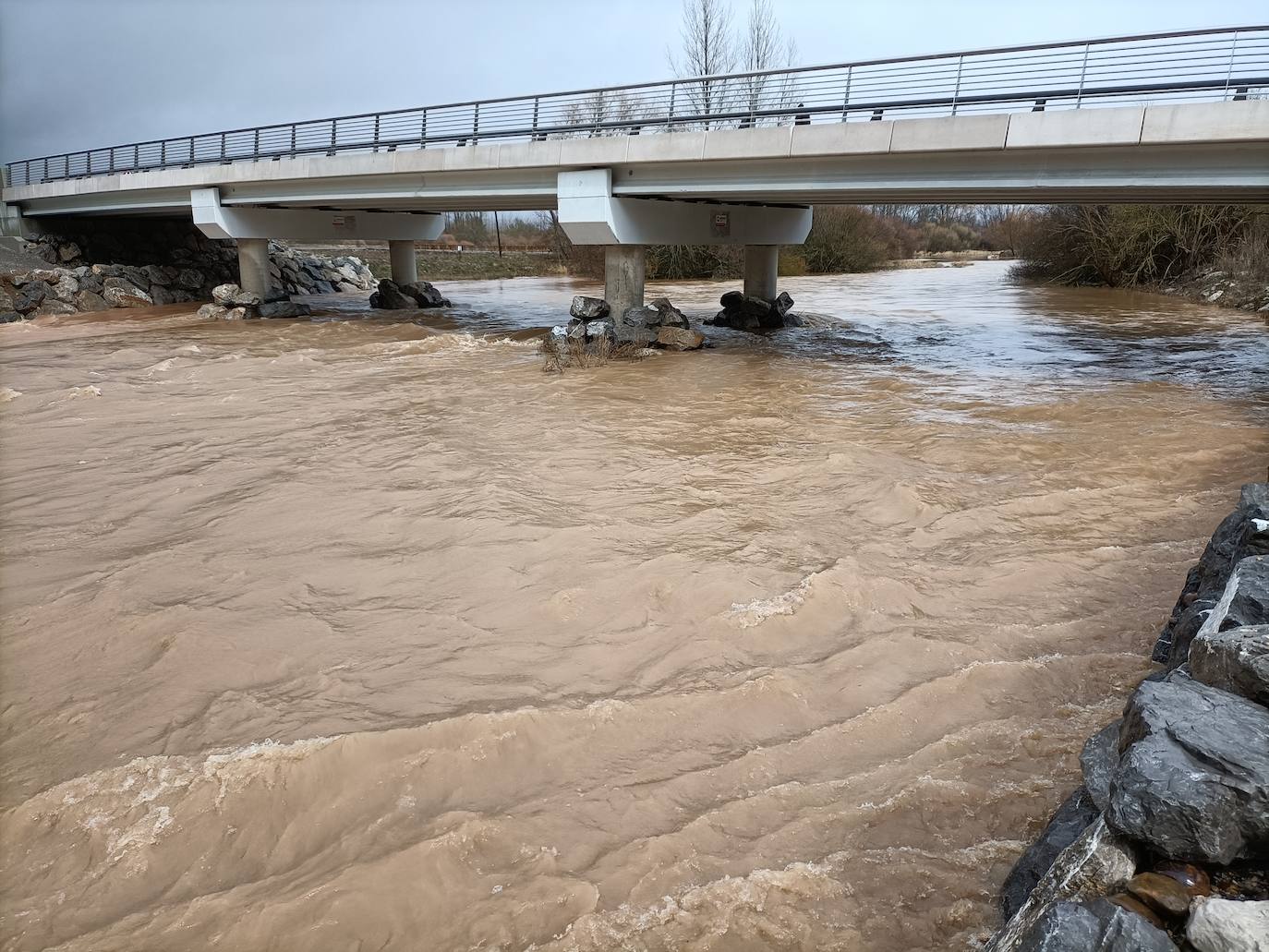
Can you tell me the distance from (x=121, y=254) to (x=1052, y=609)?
128 feet

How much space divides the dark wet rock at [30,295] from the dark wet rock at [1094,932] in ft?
110

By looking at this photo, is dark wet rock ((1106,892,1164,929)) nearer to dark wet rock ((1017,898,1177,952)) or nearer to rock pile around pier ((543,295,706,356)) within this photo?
dark wet rock ((1017,898,1177,952))

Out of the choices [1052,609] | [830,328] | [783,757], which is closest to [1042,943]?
[783,757]

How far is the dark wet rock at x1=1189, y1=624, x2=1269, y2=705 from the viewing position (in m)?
3.19

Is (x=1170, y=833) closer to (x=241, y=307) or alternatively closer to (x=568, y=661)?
(x=568, y=661)

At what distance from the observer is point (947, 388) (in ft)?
47.5

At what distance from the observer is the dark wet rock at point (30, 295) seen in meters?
27.7

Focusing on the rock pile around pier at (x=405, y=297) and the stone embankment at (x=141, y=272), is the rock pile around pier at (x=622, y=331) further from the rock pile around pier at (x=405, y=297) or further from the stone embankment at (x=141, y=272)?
the stone embankment at (x=141, y=272)

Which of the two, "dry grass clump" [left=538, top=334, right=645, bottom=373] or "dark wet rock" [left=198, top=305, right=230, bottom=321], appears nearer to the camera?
"dry grass clump" [left=538, top=334, right=645, bottom=373]

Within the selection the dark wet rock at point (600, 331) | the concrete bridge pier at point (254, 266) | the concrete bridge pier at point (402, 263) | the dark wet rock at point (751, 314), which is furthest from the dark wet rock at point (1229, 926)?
the concrete bridge pier at point (402, 263)

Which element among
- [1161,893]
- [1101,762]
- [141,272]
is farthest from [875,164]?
[141,272]

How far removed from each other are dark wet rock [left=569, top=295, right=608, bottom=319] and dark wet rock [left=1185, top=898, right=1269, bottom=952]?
17.4 metres

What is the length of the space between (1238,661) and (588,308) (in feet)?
54.3

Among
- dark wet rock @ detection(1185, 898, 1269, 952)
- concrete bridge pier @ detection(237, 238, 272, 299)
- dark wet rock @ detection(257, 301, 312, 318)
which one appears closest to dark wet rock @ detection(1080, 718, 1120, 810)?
dark wet rock @ detection(1185, 898, 1269, 952)
